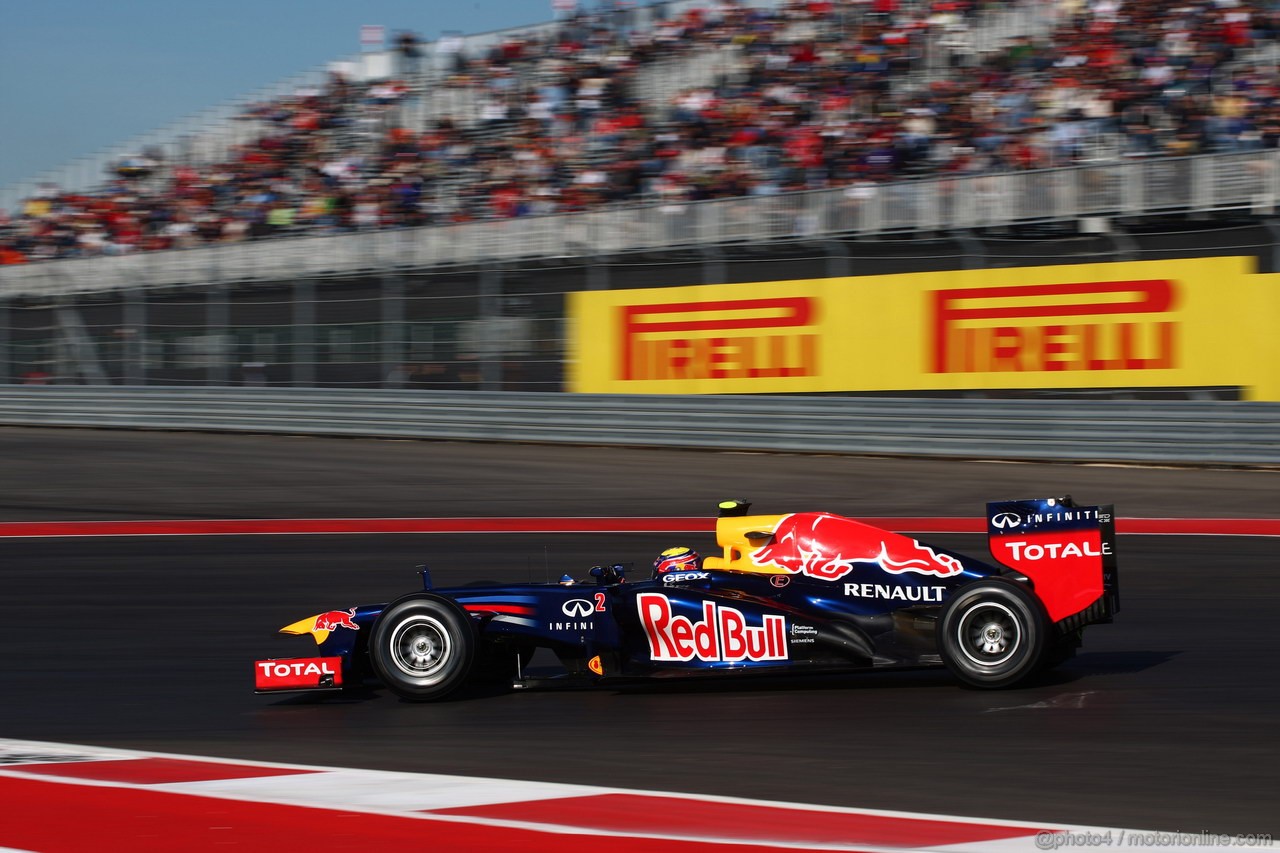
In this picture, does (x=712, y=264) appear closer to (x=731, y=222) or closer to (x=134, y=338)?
(x=731, y=222)

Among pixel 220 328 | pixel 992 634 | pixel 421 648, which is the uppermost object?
pixel 220 328

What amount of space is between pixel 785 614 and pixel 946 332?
34.2ft

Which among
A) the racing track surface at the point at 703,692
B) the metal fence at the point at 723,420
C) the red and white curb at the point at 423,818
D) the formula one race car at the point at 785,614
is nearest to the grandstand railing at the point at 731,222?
the metal fence at the point at 723,420

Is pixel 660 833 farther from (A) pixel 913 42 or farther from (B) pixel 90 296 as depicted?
(B) pixel 90 296

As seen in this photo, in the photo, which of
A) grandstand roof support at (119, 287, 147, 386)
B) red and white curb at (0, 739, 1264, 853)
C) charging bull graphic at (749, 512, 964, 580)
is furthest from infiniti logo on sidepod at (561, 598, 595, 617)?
grandstand roof support at (119, 287, 147, 386)

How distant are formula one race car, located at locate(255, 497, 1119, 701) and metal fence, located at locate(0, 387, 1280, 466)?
9.12 m

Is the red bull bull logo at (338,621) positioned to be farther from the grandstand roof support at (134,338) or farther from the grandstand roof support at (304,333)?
the grandstand roof support at (134,338)

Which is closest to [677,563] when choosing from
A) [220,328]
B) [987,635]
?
[987,635]

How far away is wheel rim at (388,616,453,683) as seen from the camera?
6328 mm

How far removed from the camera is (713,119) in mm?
19562

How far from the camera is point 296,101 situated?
87.7 feet

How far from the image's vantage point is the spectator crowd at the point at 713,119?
52.9 feet

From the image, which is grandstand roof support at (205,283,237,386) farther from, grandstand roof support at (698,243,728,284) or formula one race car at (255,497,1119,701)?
formula one race car at (255,497,1119,701)

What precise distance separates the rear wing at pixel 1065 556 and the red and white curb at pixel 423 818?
205 centimetres
